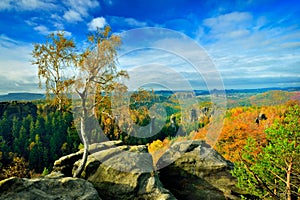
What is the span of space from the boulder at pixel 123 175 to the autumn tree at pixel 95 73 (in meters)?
0.69

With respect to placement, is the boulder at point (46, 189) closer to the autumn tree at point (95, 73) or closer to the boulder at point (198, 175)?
the autumn tree at point (95, 73)

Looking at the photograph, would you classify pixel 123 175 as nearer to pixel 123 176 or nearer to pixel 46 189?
pixel 123 176

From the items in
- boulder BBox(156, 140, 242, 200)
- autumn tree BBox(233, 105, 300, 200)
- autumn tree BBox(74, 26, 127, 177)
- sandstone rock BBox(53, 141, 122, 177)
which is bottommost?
boulder BBox(156, 140, 242, 200)

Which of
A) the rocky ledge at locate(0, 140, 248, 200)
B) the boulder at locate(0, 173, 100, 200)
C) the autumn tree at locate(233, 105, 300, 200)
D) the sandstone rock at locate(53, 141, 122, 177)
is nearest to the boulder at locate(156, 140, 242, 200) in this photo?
the rocky ledge at locate(0, 140, 248, 200)

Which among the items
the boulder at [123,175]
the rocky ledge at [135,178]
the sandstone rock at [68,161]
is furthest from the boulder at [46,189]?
the sandstone rock at [68,161]

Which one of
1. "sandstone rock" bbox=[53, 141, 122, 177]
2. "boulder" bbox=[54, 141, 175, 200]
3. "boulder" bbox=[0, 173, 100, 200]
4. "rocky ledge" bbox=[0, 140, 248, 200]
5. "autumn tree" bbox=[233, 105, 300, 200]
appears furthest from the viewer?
"sandstone rock" bbox=[53, 141, 122, 177]

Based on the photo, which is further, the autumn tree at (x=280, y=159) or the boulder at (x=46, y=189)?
the boulder at (x=46, y=189)

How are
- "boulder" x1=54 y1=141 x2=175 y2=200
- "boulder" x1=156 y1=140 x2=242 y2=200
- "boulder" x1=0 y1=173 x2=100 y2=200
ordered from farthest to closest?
1. "boulder" x1=156 y1=140 x2=242 y2=200
2. "boulder" x1=54 y1=141 x2=175 y2=200
3. "boulder" x1=0 y1=173 x2=100 y2=200

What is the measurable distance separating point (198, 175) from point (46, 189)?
702 centimetres

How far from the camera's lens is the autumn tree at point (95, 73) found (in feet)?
30.0

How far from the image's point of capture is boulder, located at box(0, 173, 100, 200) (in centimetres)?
619

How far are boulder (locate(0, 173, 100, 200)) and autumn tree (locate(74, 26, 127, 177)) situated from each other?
1.73 metres

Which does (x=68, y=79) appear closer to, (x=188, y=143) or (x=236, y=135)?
(x=188, y=143)

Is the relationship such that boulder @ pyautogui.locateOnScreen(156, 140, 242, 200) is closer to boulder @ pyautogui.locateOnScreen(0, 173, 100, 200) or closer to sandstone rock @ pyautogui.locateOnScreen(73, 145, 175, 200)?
sandstone rock @ pyautogui.locateOnScreen(73, 145, 175, 200)
